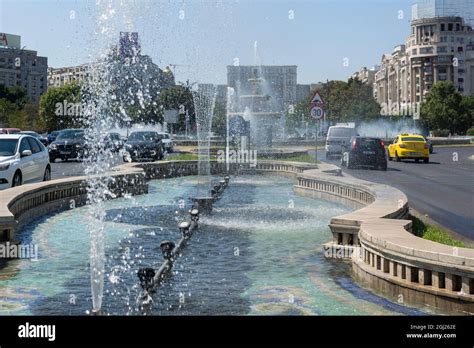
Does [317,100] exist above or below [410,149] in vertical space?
above

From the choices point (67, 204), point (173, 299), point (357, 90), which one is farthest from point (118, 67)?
point (173, 299)

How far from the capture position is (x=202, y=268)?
31.0 ft

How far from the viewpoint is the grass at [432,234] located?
32.4 feet

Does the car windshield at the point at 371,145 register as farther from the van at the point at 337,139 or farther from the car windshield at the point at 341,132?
the car windshield at the point at 341,132

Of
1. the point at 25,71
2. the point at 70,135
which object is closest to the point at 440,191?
the point at 70,135

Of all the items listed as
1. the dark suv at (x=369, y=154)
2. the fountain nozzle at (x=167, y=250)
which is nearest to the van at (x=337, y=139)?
the dark suv at (x=369, y=154)

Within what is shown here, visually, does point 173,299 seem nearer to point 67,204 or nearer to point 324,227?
point 324,227

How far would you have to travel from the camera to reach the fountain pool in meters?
7.31

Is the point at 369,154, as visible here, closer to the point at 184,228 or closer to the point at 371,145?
the point at 371,145

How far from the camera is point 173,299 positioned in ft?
24.9

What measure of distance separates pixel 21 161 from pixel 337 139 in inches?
1059

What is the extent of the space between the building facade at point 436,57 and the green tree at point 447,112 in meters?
42.5

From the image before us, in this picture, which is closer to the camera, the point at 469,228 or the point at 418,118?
the point at 469,228
